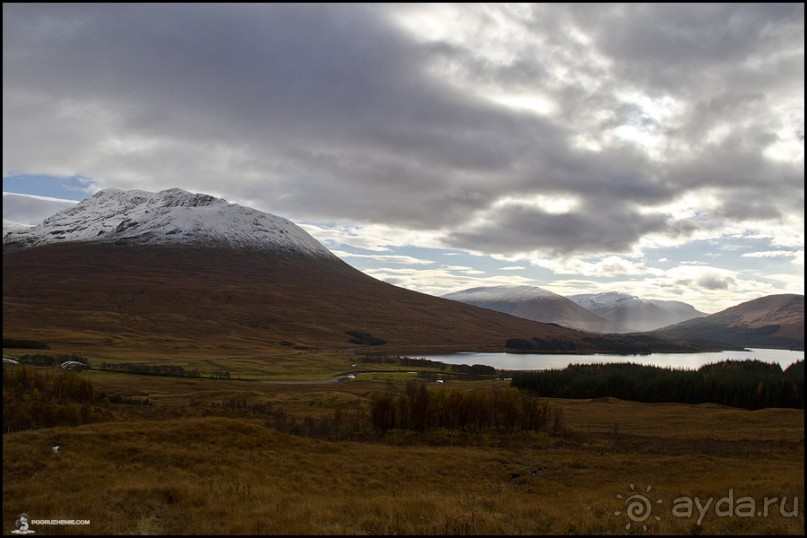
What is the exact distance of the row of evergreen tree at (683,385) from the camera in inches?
3457

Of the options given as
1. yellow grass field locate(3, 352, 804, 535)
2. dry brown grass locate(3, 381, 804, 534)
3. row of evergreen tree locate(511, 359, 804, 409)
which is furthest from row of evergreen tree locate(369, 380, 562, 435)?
row of evergreen tree locate(511, 359, 804, 409)

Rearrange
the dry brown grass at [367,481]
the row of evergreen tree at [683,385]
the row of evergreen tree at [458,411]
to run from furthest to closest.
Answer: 1. the row of evergreen tree at [683,385]
2. the row of evergreen tree at [458,411]
3. the dry brown grass at [367,481]

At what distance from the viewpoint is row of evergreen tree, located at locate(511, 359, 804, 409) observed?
288ft

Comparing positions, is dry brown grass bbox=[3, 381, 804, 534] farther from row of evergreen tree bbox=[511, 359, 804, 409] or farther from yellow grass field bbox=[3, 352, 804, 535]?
row of evergreen tree bbox=[511, 359, 804, 409]

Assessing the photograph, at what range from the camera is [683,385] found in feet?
326

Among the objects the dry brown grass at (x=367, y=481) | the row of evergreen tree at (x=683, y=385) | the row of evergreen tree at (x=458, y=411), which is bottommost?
the row of evergreen tree at (x=683, y=385)

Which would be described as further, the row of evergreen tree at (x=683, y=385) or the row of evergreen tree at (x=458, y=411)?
the row of evergreen tree at (x=683, y=385)

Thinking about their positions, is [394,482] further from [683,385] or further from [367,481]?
[683,385]

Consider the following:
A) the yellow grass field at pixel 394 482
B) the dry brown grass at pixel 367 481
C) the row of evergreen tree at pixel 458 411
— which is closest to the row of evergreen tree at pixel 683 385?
the yellow grass field at pixel 394 482

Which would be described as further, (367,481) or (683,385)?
(683,385)

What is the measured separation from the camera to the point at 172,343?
17338 centimetres

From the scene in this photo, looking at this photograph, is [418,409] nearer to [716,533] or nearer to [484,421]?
[484,421]

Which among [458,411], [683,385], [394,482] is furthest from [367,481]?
[683,385]

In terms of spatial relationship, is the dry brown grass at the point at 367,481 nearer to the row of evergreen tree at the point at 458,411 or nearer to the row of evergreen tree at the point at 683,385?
the row of evergreen tree at the point at 458,411
